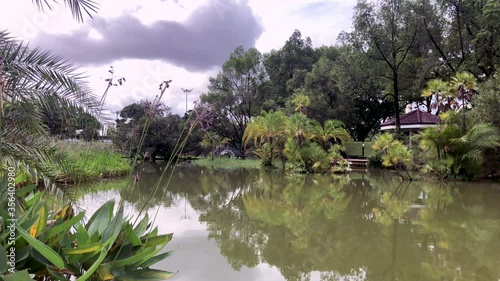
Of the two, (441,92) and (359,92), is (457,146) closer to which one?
(441,92)

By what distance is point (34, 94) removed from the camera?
2.72m

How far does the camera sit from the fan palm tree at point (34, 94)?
105 inches

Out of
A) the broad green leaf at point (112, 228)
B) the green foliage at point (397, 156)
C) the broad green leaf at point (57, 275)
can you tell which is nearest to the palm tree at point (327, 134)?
the green foliage at point (397, 156)

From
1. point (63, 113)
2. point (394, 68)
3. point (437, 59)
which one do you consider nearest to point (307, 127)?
point (394, 68)

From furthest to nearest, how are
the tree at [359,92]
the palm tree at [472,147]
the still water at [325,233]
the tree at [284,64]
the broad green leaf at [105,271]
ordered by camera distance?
the tree at [284,64], the tree at [359,92], the palm tree at [472,147], the still water at [325,233], the broad green leaf at [105,271]

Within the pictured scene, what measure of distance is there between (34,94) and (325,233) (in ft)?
13.0

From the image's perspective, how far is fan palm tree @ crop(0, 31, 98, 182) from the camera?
2.66 meters

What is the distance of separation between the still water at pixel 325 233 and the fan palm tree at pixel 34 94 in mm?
824

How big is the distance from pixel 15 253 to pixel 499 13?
17084 millimetres

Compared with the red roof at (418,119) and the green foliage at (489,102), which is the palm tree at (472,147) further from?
the red roof at (418,119)

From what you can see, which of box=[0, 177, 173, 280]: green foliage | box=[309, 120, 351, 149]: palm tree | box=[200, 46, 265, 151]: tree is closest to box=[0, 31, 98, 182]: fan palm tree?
box=[0, 177, 173, 280]: green foliage

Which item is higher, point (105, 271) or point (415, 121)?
point (415, 121)

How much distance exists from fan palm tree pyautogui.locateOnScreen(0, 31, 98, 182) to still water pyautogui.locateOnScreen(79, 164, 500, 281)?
32.5 inches

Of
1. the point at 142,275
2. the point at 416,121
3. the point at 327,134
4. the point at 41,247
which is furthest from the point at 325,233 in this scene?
the point at 416,121
